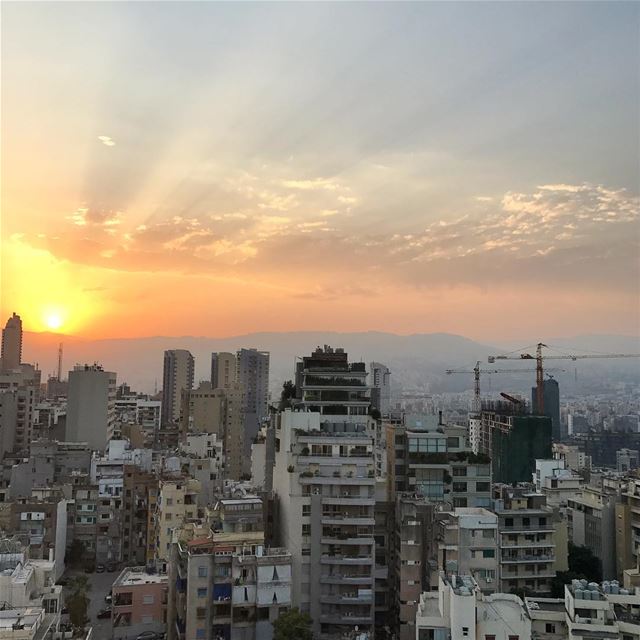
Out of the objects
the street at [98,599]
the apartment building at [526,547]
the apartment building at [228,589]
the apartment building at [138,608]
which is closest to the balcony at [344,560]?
the apartment building at [228,589]

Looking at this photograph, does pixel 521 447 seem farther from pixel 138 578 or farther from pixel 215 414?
pixel 138 578

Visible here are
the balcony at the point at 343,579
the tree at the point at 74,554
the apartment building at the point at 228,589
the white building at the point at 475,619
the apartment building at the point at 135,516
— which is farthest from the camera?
the apartment building at the point at 135,516

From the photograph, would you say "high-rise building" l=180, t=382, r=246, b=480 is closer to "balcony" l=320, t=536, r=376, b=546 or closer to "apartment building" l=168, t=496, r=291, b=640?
"balcony" l=320, t=536, r=376, b=546

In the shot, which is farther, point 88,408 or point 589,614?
point 88,408

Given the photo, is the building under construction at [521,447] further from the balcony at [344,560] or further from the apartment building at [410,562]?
the balcony at [344,560]

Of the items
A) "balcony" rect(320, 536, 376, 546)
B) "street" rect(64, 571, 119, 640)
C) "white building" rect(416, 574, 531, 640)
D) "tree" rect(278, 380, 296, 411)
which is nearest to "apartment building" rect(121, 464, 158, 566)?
"street" rect(64, 571, 119, 640)

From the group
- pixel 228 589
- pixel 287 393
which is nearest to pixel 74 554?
pixel 287 393

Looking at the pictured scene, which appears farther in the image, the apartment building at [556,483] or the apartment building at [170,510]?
the apartment building at [556,483]
